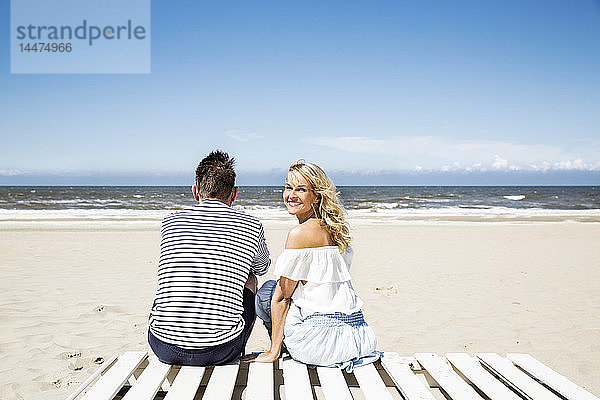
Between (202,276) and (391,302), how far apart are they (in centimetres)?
356

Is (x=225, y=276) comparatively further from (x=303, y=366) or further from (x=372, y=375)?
(x=372, y=375)

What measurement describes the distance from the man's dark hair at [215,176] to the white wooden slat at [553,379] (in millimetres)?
1938

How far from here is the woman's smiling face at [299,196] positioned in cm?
272

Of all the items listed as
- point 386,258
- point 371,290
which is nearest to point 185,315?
point 371,290

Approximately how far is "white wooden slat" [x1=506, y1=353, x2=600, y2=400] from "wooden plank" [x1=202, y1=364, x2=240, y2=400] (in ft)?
5.26

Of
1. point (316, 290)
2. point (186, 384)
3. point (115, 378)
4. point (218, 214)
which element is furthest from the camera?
point (316, 290)

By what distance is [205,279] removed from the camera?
245 centimetres

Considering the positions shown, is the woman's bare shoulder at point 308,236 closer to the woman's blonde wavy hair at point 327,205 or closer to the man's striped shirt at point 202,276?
the woman's blonde wavy hair at point 327,205

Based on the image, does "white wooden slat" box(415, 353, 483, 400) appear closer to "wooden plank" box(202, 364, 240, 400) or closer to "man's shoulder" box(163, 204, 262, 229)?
"wooden plank" box(202, 364, 240, 400)

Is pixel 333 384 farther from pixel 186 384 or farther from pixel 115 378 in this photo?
pixel 115 378

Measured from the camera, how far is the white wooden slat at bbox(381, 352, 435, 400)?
2.23 m

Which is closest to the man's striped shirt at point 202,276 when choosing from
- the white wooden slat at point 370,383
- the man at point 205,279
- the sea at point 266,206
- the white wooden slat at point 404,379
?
the man at point 205,279

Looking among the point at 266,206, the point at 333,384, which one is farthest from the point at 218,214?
the point at 266,206

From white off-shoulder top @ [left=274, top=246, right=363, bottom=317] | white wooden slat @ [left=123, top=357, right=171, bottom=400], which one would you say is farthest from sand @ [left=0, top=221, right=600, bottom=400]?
white off-shoulder top @ [left=274, top=246, right=363, bottom=317]
